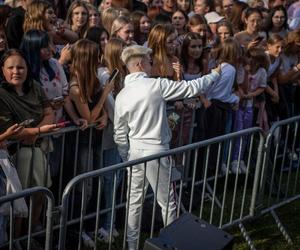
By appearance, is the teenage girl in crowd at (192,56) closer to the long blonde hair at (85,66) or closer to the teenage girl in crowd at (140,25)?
the teenage girl in crowd at (140,25)

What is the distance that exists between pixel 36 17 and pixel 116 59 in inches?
47.2

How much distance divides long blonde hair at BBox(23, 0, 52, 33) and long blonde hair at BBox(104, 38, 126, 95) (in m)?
0.97

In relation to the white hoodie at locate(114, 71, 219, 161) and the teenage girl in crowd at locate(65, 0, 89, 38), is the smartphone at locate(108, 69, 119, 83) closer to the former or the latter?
the white hoodie at locate(114, 71, 219, 161)

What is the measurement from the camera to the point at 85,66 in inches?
217

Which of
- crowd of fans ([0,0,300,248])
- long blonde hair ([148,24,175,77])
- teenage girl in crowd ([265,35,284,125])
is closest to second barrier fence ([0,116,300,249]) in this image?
crowd of fans ([0,0,300,248])

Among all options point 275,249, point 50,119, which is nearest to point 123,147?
point 50,119

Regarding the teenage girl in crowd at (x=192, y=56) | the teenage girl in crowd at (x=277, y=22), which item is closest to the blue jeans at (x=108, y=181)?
the teenage girl in crowd at (x=192, y=56)

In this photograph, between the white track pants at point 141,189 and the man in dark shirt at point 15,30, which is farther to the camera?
the man in dark shirt at point 15,30

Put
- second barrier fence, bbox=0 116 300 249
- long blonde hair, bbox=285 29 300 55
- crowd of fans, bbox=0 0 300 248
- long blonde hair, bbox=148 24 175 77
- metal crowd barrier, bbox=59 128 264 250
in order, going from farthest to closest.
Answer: long blonde hair, bbox=285 29 300 55 → long blonde hair, bbox=148 24 175 77 → crowd of fans, bbox=0 0 300 248 → second barrier fence, bbox=0 116 300 249 → metal crowd barrier, bbox=59 128 264 250

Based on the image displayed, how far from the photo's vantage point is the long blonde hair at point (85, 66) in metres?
5.49

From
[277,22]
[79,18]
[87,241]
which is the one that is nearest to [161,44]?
[79,18]

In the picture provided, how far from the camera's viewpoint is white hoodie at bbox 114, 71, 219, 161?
5145 millimetres

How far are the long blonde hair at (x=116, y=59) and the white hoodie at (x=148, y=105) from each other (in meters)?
0.66

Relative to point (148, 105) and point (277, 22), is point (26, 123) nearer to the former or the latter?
point (148, 105)
